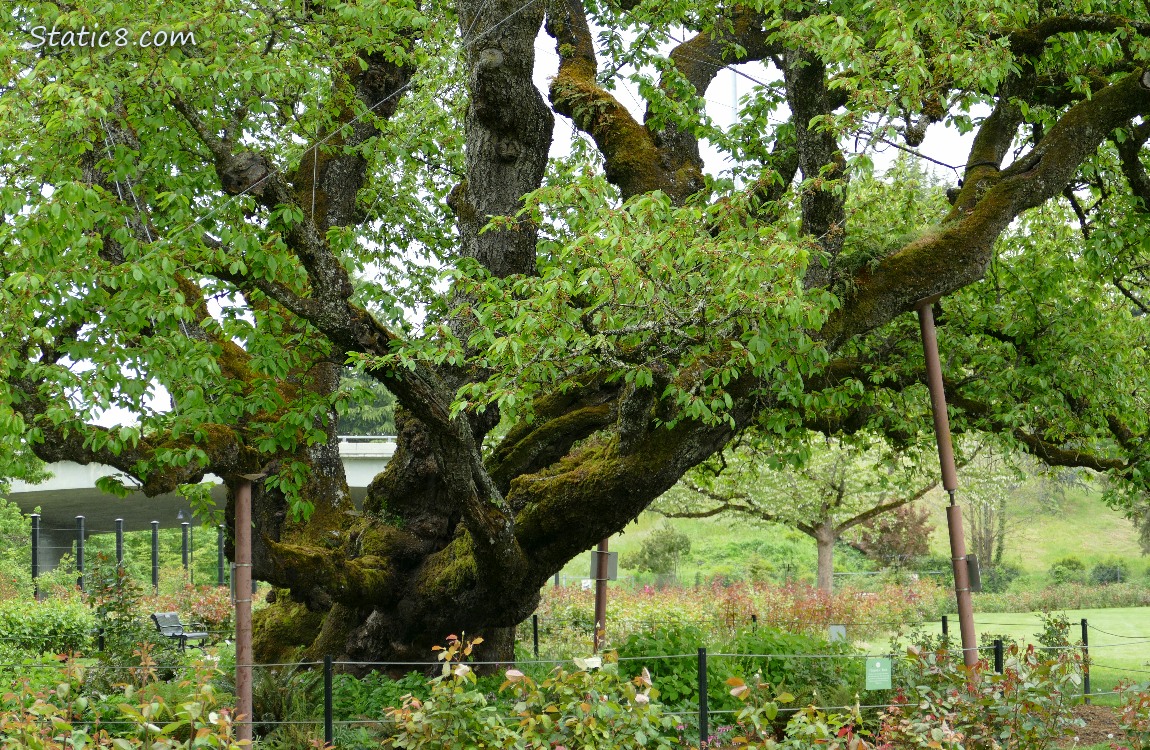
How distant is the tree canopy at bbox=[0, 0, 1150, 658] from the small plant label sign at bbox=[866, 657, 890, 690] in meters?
2.24

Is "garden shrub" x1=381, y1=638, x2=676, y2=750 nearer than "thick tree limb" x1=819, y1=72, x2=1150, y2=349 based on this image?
Yes

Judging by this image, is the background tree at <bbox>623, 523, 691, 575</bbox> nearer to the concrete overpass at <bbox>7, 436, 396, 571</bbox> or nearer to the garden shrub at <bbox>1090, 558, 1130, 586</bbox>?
the concrete overpass at <bbox>7, 436, 396, 571</bbox>

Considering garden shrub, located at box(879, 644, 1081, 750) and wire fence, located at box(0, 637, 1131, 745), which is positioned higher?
garden shrub, located at box(879, 644, 1081, 750)

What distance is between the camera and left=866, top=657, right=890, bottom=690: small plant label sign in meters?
7.78

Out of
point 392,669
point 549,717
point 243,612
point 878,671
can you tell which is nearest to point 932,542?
point 392,669

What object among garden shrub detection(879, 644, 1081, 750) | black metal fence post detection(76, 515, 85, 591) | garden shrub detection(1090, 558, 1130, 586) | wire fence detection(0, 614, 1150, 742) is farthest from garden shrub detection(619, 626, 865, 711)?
garden shrub detection(1090, 558, 1130, 586)

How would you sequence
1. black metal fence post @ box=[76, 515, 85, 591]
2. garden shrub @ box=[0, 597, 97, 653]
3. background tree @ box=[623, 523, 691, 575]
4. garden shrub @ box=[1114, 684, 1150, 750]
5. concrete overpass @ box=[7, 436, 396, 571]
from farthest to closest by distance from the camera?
background tree @ box=[623, 523, 691, 575]
concrete overpass @ box=[7, 436, 396, 571]
black metal fence post @ box=[76, 515, 85, 591]
garden shrub @ box=[0, 597, 97, 653]
garden shrub @ box=[1114, 684, 1150, 750]

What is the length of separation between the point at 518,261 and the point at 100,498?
88.6 feet

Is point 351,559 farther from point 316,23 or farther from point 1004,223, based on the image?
point 1004,223

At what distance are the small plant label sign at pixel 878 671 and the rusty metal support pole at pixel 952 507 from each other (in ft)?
2.14

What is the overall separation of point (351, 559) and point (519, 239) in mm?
3467

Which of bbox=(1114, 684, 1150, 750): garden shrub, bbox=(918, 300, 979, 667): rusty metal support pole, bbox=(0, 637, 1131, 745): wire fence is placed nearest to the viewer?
bbox=(1114, 684, 1150, 750): garden shrub

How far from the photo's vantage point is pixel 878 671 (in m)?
7.86

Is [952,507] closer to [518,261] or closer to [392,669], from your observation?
[518,261]
